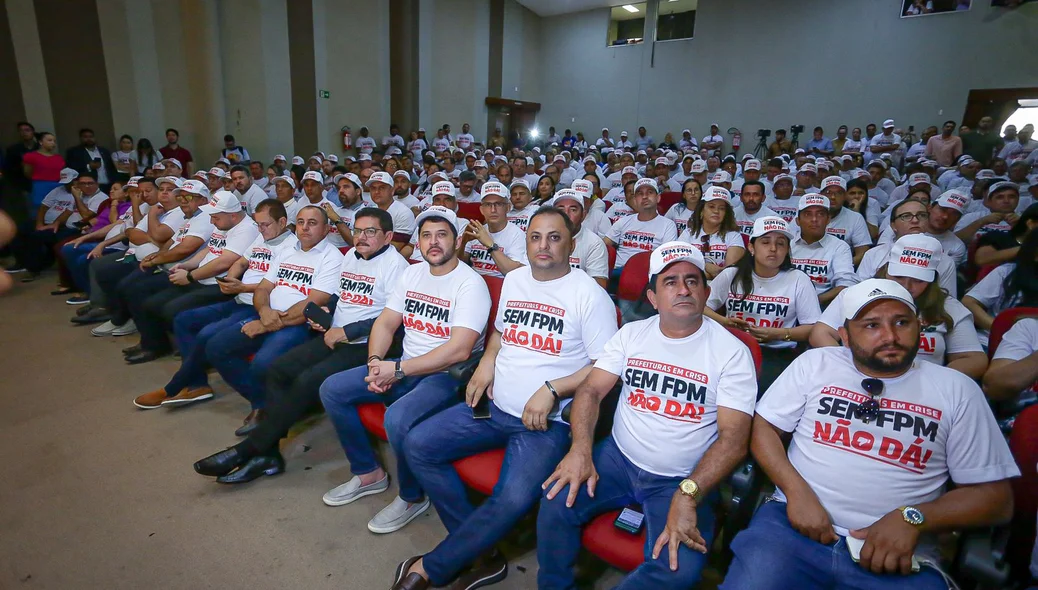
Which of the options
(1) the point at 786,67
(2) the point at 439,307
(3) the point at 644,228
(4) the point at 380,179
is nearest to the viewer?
(2) the point at 439,307

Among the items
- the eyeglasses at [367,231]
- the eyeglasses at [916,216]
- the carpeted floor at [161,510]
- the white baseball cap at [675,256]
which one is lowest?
the carpeted floor at [161,510]

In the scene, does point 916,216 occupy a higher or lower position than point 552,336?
higher

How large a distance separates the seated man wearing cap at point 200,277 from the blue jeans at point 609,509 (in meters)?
3.22

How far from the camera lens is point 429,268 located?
2.69 meters

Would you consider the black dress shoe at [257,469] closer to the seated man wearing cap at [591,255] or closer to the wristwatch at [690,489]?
the wristwatch at [690,489]

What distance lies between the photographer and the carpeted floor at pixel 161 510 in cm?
206

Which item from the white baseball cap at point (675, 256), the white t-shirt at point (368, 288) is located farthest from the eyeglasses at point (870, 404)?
the white t-shirt at point (368, 288)

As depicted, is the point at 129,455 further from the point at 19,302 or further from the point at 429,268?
the point at 19,302

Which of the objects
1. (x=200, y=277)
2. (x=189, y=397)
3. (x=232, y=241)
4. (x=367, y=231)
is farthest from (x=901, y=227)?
(x=200, y=277)

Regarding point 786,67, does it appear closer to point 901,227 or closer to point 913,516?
point 901,227

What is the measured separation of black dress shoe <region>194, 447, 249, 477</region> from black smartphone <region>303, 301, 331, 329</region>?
0.78m

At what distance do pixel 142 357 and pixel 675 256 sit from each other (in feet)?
13.8

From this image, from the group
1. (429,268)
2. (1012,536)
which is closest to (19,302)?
(429,268)

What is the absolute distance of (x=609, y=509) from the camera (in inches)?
70.0
